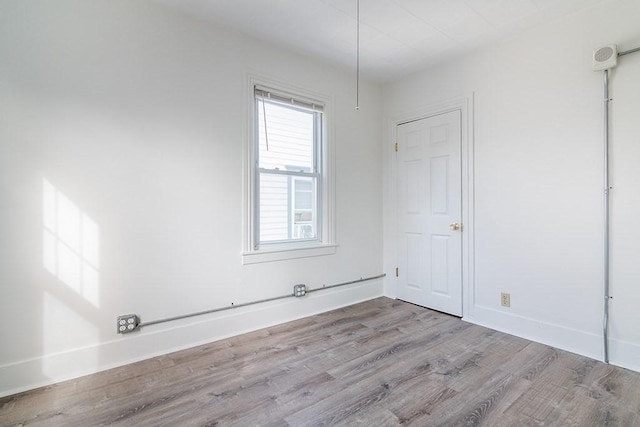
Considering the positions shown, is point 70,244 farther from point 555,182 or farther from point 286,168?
point 555,182

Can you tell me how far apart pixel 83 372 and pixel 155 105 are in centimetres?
200

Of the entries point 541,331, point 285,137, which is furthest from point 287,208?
point 541,331

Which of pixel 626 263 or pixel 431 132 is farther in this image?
pixel 431 132

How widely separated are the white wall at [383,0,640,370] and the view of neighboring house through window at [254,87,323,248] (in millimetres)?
1603

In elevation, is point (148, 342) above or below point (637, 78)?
below

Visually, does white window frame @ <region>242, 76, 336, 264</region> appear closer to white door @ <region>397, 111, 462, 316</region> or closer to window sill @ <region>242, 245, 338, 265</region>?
window sill @ <region>242, 245, 338, 265</region>

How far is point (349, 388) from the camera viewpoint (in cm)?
197

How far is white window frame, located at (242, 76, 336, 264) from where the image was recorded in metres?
2.83

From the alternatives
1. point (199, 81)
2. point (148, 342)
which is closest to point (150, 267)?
point (148, 342)

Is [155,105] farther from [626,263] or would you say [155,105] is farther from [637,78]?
[626,263]

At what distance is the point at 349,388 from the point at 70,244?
2.11 meters

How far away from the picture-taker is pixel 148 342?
7.73 feet

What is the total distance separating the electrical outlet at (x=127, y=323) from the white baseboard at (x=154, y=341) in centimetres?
5

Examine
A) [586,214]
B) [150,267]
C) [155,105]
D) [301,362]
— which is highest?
[155,105]
